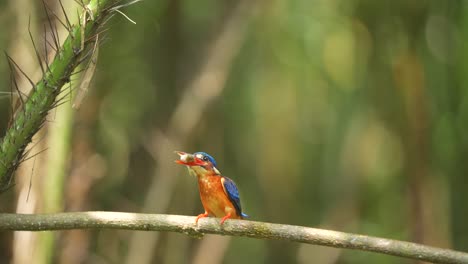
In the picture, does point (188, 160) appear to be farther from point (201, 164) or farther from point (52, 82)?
point (52, 82)

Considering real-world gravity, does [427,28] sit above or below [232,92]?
above

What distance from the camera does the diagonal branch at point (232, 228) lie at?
194 centimetres

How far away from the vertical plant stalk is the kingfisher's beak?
2.05ft

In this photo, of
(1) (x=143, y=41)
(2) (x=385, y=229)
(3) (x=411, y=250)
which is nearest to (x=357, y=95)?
(2) (x=385, y=229)

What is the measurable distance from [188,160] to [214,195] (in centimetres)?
39

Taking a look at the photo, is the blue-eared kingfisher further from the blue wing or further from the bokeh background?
the bokeh background

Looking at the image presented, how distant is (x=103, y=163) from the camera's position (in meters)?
4.74

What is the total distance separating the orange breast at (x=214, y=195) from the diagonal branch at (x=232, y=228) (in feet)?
2.64

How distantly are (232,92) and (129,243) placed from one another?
1437 mm

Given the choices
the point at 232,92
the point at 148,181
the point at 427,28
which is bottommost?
the point at 148,181

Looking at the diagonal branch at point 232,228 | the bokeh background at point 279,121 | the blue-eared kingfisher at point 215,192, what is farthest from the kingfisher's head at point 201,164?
the bokeh background at point 279,121

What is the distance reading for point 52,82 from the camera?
192 centimetres

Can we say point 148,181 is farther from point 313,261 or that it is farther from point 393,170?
point 393,170

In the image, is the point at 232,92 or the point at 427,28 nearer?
the point at 427,28
